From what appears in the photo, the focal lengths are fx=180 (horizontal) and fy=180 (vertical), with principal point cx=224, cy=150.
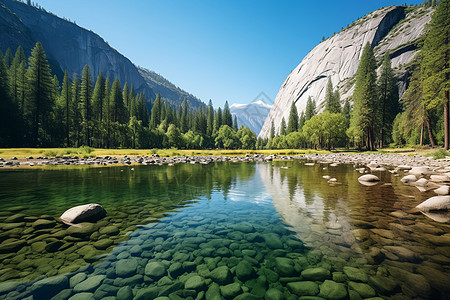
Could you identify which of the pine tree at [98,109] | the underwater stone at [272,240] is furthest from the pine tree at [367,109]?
the pine tree at [98,109]

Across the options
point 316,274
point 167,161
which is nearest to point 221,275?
point 316,274

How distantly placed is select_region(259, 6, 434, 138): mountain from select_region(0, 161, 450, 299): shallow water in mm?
108954

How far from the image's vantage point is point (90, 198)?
7762 mm

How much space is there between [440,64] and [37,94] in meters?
69.3

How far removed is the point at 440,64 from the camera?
875 inches

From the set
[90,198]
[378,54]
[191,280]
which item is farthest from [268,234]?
[378,54]

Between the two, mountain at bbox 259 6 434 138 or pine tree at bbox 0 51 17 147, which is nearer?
pine tree at bbox 0 51 17 147

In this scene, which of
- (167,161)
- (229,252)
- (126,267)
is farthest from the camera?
(167,161)

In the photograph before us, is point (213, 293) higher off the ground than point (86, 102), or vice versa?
point (86, 102)

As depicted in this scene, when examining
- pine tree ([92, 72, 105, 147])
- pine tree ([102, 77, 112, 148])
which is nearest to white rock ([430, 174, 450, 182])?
pine tree ([102, 77, 112, 148])

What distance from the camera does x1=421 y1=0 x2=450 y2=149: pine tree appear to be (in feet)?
69.1

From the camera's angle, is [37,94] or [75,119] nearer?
[37,94]

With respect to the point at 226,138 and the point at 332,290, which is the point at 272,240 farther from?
the point at 226,138

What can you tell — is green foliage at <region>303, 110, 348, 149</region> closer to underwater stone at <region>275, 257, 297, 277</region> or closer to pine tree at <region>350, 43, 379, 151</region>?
pine tree at <region>350, 43, 379, 151</region>
